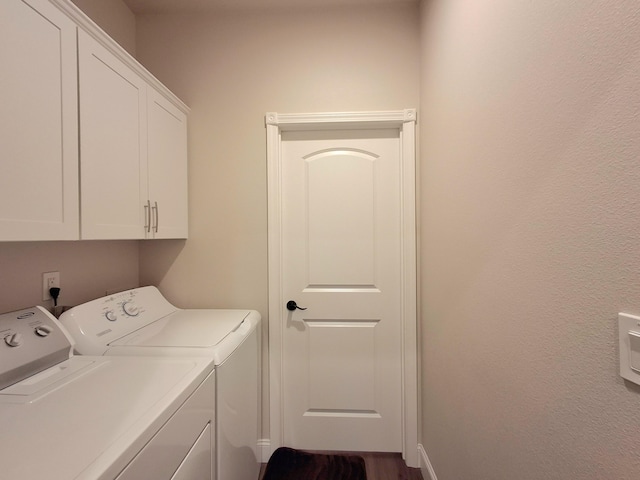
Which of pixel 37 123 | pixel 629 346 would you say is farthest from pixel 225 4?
pixel 629 346

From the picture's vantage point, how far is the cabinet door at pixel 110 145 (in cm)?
98

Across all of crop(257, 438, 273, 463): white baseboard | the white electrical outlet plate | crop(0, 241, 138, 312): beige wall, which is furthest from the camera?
crop(257, 438, 273, 463): white baseboard

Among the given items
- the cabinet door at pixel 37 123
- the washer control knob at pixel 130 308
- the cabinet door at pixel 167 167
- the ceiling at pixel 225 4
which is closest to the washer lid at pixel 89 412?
the washer control knob at pixel 130 308

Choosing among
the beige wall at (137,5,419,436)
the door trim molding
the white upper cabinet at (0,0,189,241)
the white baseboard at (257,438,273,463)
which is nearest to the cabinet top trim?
the white upper cabinet at (0,0,189,241)

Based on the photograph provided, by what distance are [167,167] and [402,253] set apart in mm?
1527

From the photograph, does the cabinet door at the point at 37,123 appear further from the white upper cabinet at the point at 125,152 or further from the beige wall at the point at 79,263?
the beige wall at the point at 79,263

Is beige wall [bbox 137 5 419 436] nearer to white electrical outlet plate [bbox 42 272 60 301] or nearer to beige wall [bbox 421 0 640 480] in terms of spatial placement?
white electrical outlet plate [bbox 42 272 60 301]

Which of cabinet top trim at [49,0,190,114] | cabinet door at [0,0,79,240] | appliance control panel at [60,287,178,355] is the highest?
cabinet top trim at [49,0,190,114]

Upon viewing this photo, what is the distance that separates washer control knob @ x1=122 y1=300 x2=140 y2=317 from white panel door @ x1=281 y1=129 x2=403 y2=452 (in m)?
0.82

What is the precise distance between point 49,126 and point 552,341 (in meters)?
1.64

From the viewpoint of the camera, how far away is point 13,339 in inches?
33.5

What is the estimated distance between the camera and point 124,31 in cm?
163

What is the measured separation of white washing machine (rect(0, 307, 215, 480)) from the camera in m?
0.55

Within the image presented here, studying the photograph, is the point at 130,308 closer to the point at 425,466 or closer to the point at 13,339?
the point at 13,339
